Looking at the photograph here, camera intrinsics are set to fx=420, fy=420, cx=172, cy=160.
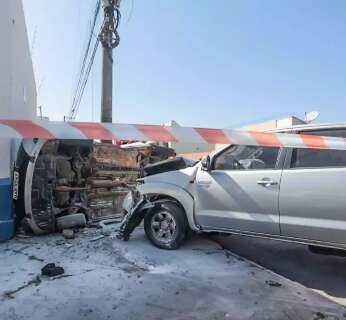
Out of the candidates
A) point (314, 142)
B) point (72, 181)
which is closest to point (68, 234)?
point (72, 181)

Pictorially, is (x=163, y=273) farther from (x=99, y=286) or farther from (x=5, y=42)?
(x=5, y=42)

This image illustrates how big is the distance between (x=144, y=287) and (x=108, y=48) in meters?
13.3

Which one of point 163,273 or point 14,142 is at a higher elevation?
point 14,142

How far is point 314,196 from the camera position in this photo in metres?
4.75

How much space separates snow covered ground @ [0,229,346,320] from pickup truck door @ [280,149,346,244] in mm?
657

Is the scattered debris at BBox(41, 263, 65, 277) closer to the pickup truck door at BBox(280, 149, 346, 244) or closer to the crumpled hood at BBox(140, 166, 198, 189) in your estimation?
the crumpled hood at BBox(140, 166, 198, 189)

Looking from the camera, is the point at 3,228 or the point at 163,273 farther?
the point at 3,228

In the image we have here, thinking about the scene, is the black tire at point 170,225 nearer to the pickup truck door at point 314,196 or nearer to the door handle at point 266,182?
the door handle at point 266,182

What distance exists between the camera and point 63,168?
7707 mm

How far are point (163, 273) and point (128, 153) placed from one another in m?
5.74

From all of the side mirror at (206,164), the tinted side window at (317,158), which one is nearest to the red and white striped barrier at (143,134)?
the tinted side window at (317,158)

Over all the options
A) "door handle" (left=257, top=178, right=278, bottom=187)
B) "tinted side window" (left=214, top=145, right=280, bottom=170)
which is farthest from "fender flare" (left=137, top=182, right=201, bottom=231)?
"door handle" (left=257, top=178, right=278, bottom=187)

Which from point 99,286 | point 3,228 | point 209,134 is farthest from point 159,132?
point 3,228

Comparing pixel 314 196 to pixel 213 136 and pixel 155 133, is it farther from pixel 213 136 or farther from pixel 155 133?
pixel 155 133
